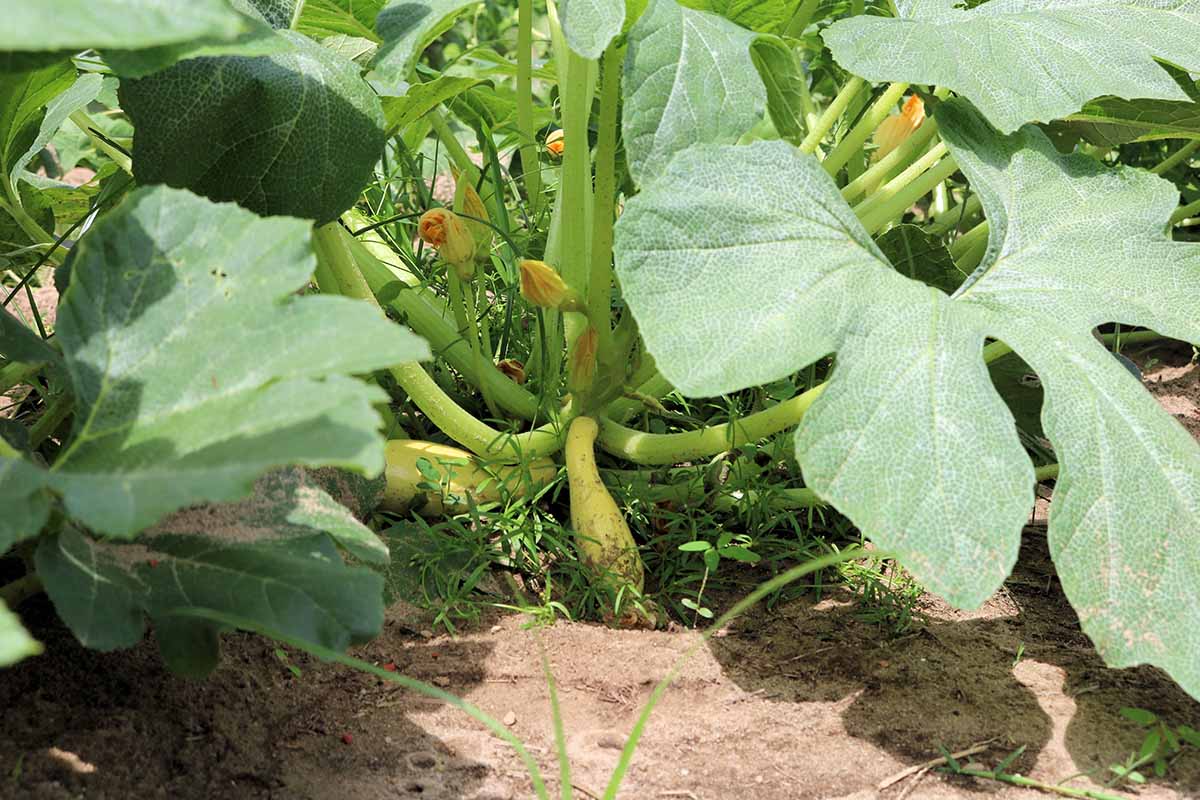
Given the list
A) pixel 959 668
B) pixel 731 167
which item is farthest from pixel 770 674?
pixel 731 167

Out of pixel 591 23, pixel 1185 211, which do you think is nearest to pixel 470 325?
pixel 591 23

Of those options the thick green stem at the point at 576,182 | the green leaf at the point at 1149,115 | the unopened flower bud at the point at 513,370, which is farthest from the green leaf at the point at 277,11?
the green leaf at the point at 1149,115

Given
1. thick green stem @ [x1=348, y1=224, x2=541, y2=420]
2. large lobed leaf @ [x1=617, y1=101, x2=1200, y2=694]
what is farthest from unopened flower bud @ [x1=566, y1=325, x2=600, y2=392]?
large lobed leaf @ [x1=617, y1=101, x2=1200, y2=694]

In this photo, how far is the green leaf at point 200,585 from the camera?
3.65 ft

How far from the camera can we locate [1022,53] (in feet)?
5.14

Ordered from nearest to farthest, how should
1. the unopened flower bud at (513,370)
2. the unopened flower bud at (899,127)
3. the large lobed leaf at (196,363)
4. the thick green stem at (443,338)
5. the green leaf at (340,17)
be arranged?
the large lobed leaf at (196,363)
the green leaf at (340,17)
the thick green stem at (443,338)
the unopened flower bud at (513,370)
the unopened flower bud at (899,127)

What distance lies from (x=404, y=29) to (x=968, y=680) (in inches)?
42.4

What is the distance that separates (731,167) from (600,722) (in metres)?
0.68

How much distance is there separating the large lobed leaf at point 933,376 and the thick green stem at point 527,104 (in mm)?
498

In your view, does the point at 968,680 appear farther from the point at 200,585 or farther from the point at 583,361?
the point at 200,585

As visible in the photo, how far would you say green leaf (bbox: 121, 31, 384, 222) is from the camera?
1.44 metres

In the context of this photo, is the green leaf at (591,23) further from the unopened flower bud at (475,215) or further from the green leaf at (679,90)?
the unopened flower bud at (475,215)

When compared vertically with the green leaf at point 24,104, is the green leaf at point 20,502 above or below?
below

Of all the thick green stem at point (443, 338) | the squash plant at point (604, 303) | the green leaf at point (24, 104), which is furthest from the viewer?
the thick green stem at point (443, 338)
